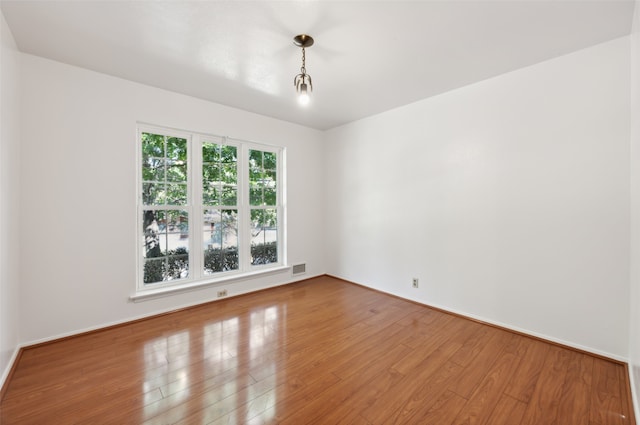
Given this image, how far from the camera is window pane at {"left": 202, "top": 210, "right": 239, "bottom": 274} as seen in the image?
12.2ft

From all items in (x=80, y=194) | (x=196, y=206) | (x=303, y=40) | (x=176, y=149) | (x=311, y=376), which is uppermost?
(x=303, y=40)

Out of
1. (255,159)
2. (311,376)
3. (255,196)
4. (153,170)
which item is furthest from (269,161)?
(311,376)

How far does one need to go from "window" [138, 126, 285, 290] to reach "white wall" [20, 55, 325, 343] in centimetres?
21

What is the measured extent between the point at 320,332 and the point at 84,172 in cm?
291

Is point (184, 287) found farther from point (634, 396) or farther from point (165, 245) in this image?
point (634, 396)

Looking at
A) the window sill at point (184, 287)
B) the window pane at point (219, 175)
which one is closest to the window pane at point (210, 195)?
the window pane at point (219, 175)

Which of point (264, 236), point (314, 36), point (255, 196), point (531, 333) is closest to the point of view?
point (314, 36)

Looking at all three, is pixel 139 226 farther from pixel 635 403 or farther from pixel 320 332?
pixel 635 403

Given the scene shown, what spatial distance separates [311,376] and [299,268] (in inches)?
102

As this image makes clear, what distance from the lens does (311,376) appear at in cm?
208

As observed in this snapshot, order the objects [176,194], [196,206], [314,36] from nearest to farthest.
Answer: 1. [314,36]
2. [176,194]
3. [196,206]

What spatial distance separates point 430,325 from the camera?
2979 mm

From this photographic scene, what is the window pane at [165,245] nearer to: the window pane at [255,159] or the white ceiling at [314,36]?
the window pane at [255,159]

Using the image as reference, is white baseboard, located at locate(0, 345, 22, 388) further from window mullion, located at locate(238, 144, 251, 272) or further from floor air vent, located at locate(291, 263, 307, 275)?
floor air vent, located at locate(291, 263, 307, 275)
